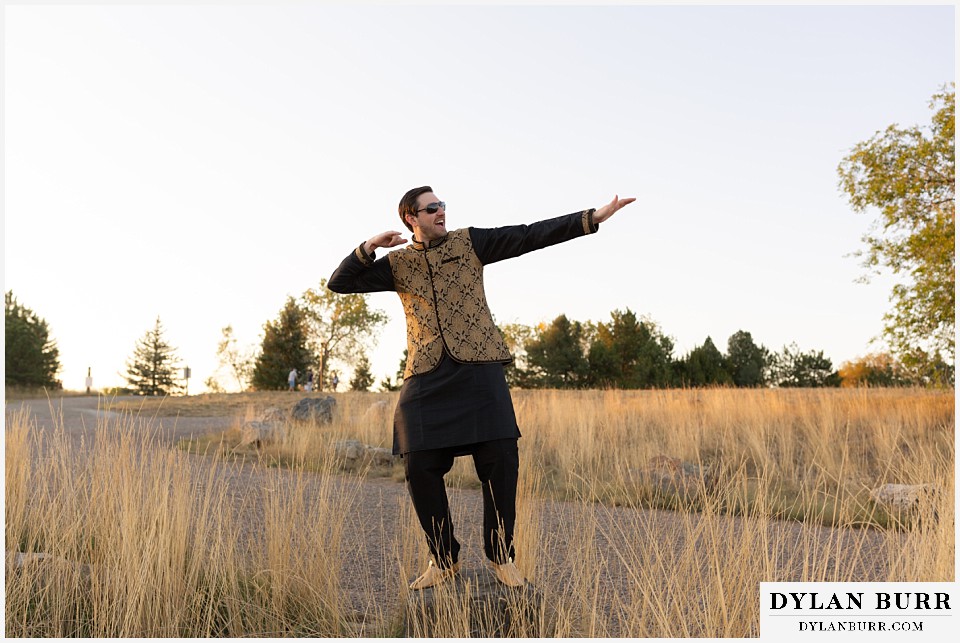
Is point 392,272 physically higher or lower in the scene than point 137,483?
higher

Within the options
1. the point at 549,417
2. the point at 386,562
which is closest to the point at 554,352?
the point at 549,417

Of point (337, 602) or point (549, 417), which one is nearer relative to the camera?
point (337, 602)

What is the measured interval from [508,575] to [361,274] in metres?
1.50

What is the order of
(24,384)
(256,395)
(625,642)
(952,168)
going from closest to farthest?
(625,642) → (952,168) → (256,395) → (24,384)

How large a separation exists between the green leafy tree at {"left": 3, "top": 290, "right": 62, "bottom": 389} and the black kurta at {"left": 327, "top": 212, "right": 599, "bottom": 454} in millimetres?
33383

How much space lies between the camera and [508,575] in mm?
3260

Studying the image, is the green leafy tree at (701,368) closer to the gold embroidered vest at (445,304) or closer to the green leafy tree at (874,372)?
the green leafy tree at (874,372)

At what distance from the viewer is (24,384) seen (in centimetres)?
3322

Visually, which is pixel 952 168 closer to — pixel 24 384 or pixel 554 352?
pixel 554 352

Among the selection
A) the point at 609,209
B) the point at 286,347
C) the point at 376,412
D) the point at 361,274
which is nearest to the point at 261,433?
the point at 376,412

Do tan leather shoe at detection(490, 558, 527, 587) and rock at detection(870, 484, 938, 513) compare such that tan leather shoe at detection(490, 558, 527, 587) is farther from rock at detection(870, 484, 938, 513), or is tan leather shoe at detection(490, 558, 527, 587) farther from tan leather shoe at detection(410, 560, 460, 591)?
rock at detection(870, 484, 938, 513)

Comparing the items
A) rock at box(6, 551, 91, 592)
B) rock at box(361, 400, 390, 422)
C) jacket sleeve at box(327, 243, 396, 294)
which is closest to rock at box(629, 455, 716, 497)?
jacket sleeve at box(327, 243, 396, 294)

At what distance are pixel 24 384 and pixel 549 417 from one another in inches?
1207

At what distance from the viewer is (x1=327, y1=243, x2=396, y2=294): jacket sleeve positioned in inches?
138
